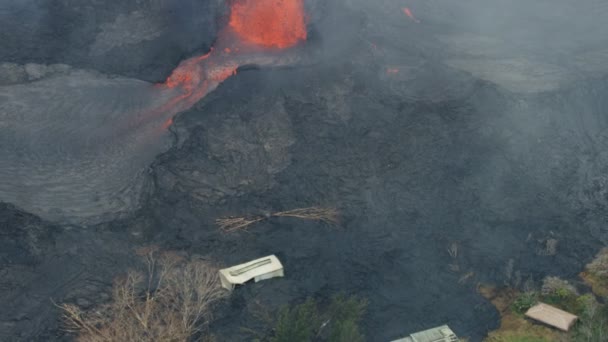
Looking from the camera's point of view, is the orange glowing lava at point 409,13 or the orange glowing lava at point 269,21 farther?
the orange glowing lava at point 409,13

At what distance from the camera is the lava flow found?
18.2m

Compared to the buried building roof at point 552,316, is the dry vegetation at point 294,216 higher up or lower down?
higher up

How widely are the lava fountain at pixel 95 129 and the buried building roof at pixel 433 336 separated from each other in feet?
29.4

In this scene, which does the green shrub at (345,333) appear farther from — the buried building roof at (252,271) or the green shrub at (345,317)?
the buried building roof at (252,271)

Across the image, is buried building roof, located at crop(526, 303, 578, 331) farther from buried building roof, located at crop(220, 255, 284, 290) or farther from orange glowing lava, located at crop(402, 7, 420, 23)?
orange glowing lava, located at crop(402, 7, 420, 23)

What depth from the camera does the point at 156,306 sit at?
1235cm

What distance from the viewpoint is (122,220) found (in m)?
14.0

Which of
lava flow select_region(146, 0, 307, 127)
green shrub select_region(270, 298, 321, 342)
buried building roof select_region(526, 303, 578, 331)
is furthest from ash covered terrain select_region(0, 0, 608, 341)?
buried building roof select_region(526, 303, 578, 331)

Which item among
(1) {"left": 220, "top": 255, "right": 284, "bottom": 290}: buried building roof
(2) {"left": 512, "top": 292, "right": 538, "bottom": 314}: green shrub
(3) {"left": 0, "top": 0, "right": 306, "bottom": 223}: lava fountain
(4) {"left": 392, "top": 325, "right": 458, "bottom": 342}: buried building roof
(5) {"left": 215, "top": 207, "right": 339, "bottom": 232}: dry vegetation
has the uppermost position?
(3) {"left": 0, "top": 0, "right": 306, "bottom": 223}: lava fountain

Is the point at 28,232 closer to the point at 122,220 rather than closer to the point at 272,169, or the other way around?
the point at 122,220

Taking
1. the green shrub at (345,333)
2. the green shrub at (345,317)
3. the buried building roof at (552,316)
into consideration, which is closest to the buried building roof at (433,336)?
the green shrub at (345,317)

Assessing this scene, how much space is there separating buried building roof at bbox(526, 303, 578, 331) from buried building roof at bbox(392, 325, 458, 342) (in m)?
2.54

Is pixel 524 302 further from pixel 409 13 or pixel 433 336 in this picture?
pixel 409 13

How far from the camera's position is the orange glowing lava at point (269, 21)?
814 inches
